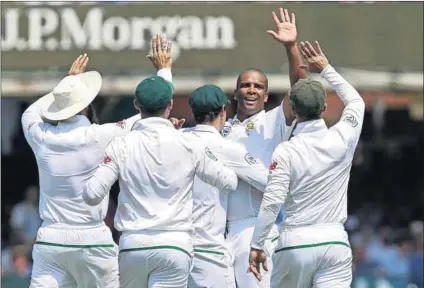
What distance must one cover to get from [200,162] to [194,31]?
1017 cm

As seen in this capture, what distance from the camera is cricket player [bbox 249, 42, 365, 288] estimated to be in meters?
7.62

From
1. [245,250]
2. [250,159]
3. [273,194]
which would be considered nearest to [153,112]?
[250,159]

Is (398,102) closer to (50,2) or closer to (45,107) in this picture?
(50,2)

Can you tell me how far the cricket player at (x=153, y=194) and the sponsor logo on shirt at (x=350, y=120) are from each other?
0.86 meters

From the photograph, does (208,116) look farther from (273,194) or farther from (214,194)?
→ (273,194)

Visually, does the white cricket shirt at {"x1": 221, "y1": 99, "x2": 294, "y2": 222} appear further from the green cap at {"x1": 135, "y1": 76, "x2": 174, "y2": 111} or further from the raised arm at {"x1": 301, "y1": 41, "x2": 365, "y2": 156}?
the green cap at {"x1": 135, "y1": 76, "x2": 174, "y2": 111}

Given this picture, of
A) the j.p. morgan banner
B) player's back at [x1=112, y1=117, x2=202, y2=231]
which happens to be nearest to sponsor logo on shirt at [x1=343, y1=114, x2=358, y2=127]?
player's back at [x1=112, y1=117, x2=202, y2=231]

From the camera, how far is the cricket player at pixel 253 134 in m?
8.49

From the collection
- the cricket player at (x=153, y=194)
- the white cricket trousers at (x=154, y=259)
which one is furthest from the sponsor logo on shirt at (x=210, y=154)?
the white cricket trousers at (x=154, y=259)

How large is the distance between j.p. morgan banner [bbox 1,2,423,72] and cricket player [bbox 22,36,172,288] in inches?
360

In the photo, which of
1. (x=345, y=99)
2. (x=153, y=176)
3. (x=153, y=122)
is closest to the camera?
(x=153, y=176)

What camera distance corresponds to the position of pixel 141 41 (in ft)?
58.7

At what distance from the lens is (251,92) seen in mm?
8828

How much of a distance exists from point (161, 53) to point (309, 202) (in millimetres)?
1693
